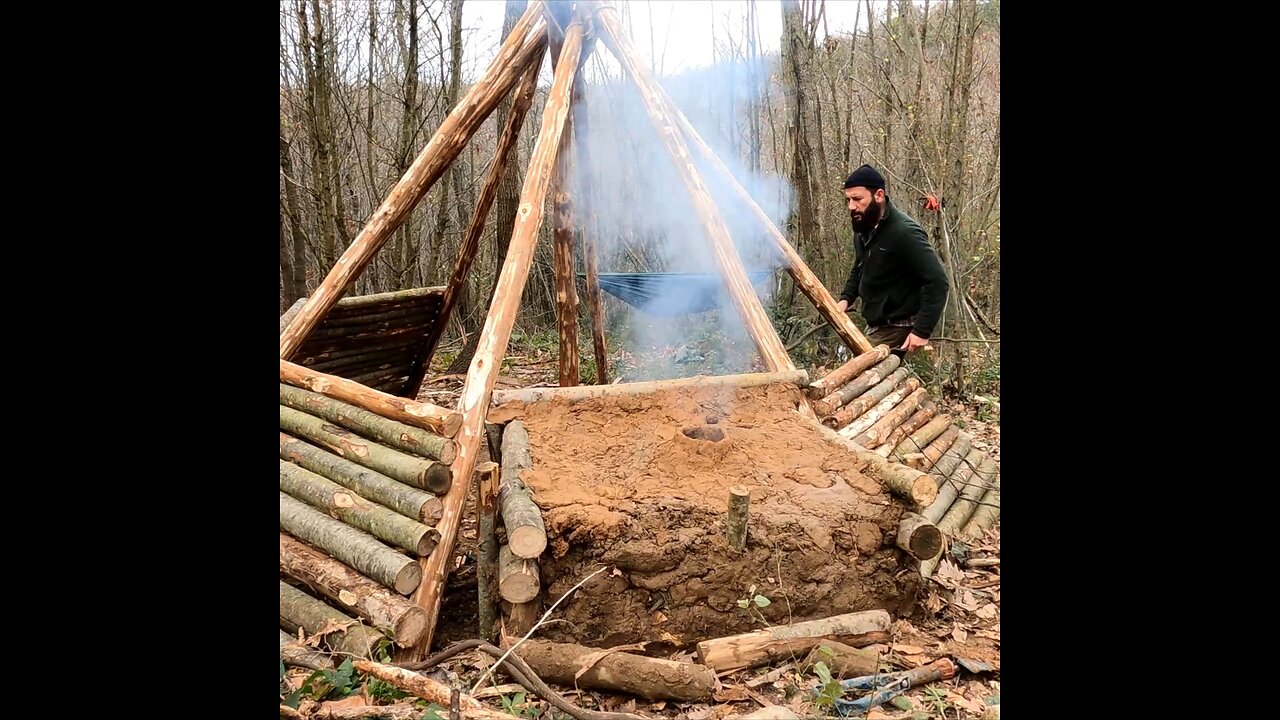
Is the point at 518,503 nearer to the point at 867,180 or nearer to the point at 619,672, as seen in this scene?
the point at 619,672

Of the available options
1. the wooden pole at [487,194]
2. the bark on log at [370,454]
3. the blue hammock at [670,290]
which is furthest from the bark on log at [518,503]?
the blue hammock at [670,290]

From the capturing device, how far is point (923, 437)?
4.80m

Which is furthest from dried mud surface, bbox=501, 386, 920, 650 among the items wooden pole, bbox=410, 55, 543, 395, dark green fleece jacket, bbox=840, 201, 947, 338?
wooden pole, bbox=410, 55, 543, 395

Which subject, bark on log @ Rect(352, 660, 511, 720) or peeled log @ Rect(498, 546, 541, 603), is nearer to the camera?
bark on log @ Rect(352, 660, 511, 720)

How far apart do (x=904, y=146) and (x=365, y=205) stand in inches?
330

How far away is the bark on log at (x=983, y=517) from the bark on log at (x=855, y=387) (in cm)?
101

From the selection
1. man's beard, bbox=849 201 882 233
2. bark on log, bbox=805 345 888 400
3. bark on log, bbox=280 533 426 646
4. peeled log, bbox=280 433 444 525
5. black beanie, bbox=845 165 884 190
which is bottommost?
bark on log, bbox=280 533 426 646

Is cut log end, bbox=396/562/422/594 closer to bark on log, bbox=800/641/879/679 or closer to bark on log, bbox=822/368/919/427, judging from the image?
bark on log, bbox=800/641/879/679

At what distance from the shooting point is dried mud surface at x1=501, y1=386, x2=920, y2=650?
2.94 metres

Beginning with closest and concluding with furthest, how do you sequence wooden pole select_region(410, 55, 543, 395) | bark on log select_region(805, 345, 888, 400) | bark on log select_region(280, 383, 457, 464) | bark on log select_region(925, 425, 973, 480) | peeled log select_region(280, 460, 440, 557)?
peeled log select_region(280, 460, 440, 557), bark on log select_region(280, 383, 457, 464), bark on log select_region(805, 345, 888, 400), bark on log select_region(925, 425, 973, 480), wooden pole select_region(410, 55, 543, 395)

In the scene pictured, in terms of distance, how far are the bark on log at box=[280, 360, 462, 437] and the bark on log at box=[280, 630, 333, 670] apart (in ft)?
3.34

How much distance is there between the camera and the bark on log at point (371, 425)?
325cm
